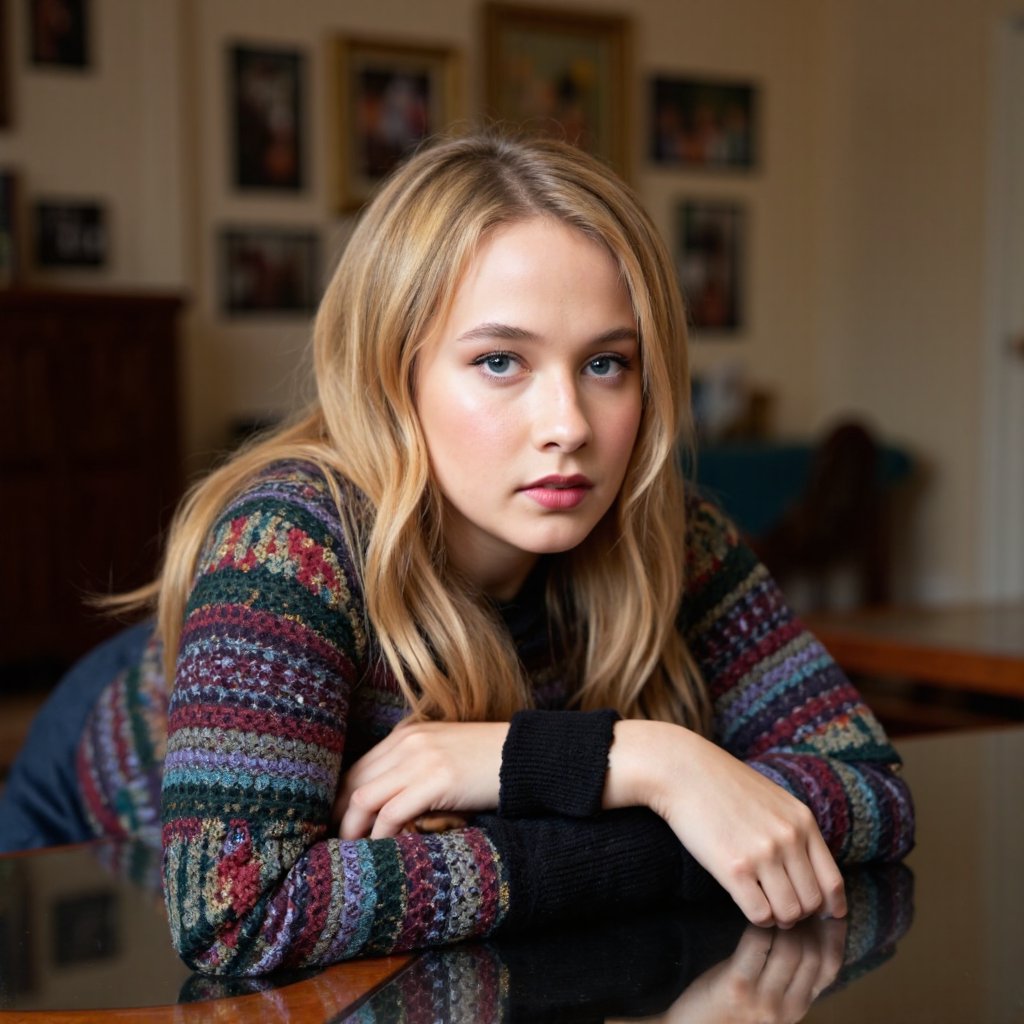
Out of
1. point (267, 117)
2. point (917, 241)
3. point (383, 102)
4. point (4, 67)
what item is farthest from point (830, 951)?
point (917, 241)

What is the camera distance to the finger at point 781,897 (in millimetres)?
975

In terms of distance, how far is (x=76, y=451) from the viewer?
440 cm

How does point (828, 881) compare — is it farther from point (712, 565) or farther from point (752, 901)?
point (712, 565)

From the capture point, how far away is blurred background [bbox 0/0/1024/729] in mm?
4449

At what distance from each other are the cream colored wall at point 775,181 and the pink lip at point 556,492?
11.8 feet

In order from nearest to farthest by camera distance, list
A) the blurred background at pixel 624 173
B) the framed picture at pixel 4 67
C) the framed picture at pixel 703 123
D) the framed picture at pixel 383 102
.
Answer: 1. the blurred background at pixel 624 173
2. the framed picture at pixel 4 67
3. the framed picture at pixel 383 102
4. the framed picture at pixel 703 123

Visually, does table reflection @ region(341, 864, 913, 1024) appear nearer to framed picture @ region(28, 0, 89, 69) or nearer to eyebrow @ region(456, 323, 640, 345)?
eyebrow @ region(456, 323, 640, 345)

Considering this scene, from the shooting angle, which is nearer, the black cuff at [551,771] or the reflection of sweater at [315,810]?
the reflection of sweater at [315,810]

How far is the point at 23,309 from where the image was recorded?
14.0 feet

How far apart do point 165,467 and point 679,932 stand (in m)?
3.83

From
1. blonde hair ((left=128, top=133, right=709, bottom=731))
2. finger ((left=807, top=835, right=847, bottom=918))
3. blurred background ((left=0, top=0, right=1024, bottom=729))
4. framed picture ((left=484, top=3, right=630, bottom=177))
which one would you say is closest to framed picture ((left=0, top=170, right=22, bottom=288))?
blurred background ((left=0, top=0, right=1024, bottom=729))

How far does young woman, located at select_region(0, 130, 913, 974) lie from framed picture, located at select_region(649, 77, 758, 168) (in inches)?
197

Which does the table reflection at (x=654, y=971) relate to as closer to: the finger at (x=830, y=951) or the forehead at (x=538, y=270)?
the finger at (x=830, y=951)

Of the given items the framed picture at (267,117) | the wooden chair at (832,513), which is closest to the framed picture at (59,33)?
the framed picture at (267,117)
